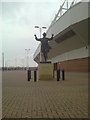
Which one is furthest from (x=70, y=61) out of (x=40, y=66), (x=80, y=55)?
(x=40, y=66)

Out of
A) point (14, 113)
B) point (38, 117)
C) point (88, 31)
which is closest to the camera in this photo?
point (38, 117)

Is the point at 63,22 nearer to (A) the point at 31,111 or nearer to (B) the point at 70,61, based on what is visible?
(B) the point at 70,61

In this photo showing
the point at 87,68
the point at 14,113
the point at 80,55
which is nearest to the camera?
the point at 14,113

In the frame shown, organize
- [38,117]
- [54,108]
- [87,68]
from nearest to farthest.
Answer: [38,117] → [54,108] → [87,68]

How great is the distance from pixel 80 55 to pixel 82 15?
1304 centimetres

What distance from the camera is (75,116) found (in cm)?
641

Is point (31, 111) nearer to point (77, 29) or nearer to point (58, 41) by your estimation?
point (77, 29)

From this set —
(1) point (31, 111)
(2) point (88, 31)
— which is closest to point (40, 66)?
(2) point (88, 31)

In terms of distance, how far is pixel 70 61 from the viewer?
168 ft

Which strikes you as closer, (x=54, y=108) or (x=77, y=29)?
(x=54, y=108)

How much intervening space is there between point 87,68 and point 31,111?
1277 inches

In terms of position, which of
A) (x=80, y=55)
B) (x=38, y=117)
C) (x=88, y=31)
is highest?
(x=88, y=31)

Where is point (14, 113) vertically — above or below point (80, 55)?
below

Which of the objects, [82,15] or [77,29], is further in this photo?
[77,29]
